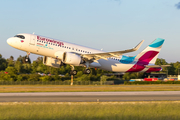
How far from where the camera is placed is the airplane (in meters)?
37.5

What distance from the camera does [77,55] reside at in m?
39.7

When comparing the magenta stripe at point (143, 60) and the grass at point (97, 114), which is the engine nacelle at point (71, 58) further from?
the grass at point (97, 114)

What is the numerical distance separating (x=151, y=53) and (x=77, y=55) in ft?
61.5

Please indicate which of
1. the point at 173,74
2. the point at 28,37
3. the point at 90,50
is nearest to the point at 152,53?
the point at 90,50

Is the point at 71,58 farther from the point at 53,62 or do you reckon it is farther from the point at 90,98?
the point at 90,98

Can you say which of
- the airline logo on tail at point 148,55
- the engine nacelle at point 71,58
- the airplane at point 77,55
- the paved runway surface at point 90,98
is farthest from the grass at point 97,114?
the airline logo on tail at point 148,55

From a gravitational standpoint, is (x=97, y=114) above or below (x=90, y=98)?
below

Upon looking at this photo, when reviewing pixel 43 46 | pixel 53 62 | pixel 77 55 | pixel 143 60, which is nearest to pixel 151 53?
pixel 143 60

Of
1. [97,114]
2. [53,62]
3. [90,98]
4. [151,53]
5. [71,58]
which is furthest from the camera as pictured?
[151,53]

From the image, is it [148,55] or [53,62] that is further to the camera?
[148,55]

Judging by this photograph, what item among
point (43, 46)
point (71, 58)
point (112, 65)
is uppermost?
point (43, 46)

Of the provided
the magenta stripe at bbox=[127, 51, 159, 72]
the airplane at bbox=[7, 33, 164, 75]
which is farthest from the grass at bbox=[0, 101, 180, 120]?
the magenta stripe at bbox=[127, 51, 159, 72]

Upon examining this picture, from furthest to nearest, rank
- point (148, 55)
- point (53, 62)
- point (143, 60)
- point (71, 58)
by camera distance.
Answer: point (148, 55)
point (143, 60)
point (53, 62)
point (71, 58)

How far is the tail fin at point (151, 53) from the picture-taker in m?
48.4
